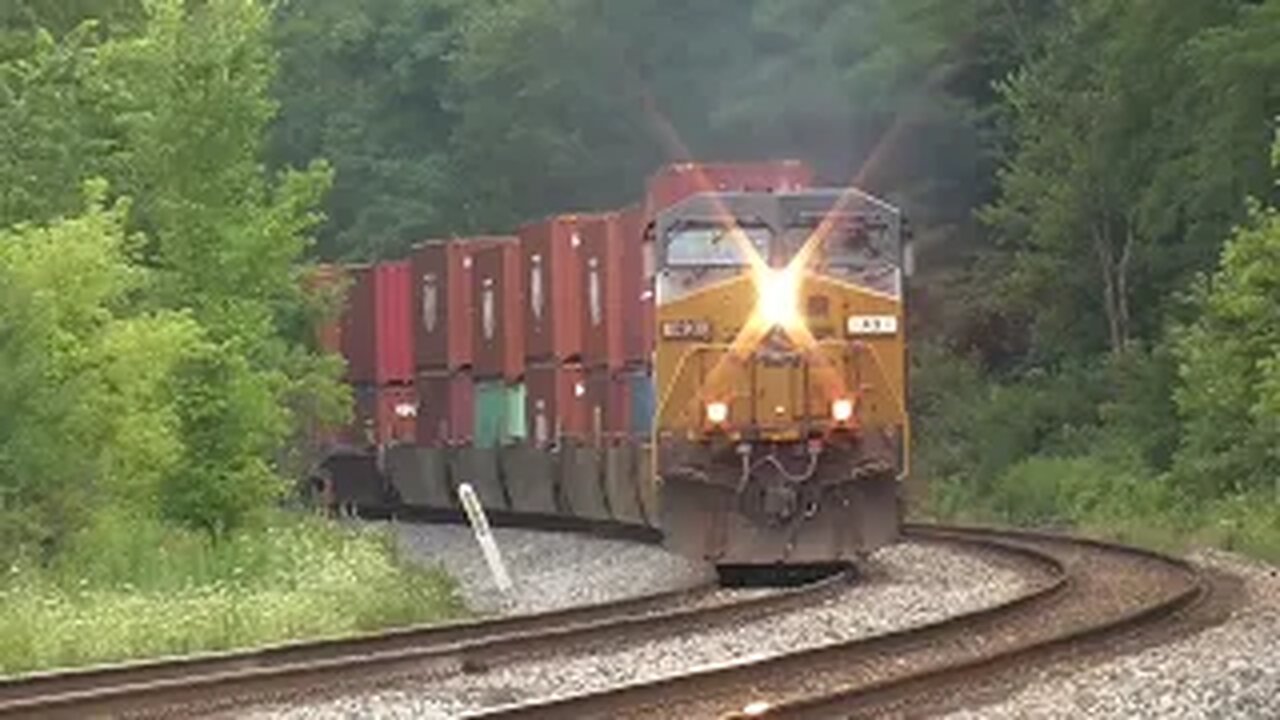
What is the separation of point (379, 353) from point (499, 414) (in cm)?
601

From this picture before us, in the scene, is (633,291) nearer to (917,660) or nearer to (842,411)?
(842,411)

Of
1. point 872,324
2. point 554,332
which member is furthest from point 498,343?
point 872,324

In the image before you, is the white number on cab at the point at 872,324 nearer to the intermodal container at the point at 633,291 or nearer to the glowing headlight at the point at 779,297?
the glowing headlight at the point at 779,297

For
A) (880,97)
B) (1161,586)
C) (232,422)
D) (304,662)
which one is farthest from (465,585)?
(880,97)

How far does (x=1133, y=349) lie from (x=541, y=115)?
27.9 metres

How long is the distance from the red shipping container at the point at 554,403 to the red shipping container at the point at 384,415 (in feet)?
17.8

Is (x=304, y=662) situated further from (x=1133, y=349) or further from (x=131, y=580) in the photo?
(x=1133, y=349)

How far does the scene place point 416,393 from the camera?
37688 millimetres

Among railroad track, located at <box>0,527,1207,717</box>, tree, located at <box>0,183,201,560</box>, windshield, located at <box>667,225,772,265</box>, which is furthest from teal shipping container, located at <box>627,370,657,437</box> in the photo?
railroad track, located at <box>0,527,1207,717</box>

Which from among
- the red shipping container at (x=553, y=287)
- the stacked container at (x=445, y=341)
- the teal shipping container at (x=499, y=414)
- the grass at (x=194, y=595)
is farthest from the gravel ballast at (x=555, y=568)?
the red shipping container at (x=553, y=287)

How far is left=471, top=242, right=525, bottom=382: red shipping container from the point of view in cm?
3325

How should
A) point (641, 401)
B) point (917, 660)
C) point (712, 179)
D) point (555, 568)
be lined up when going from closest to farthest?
point (917, 660)
point (712, 179)
point (641, 401)
point (555, 568)

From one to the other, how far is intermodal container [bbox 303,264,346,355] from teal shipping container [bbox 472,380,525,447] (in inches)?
91.1

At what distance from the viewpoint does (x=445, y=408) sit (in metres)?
36.1
